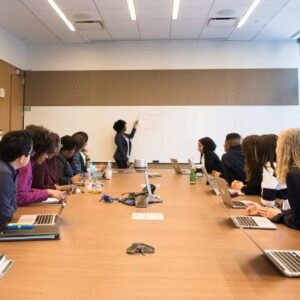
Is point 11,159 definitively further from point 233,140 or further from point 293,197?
point 233,140

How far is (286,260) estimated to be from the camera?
135cm

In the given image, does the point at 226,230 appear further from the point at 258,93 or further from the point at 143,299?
the point at 258,93

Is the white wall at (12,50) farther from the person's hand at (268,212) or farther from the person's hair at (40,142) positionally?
the person's hand at (268,212)

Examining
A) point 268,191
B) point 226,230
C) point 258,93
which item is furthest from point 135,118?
point 226,230

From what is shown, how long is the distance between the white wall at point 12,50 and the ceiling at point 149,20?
14 cm

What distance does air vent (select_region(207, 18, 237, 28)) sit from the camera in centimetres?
553

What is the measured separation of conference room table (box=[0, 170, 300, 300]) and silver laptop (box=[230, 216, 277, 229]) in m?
0.05

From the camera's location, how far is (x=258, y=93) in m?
6.82

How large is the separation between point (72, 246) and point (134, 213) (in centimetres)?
77

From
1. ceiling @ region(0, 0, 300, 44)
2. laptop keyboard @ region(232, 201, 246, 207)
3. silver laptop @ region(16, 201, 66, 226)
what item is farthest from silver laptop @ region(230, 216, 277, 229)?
ceiling @ region(0, 0, 300, 44)

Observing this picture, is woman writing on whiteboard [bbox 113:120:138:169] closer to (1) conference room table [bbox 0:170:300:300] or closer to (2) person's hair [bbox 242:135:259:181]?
(2) person's hair [bbox 242:135:259:181]

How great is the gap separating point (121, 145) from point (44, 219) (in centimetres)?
470

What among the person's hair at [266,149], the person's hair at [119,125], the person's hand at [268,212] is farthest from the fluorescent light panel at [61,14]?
the person's hand at [268,212]

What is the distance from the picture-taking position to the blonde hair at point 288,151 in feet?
6.48
